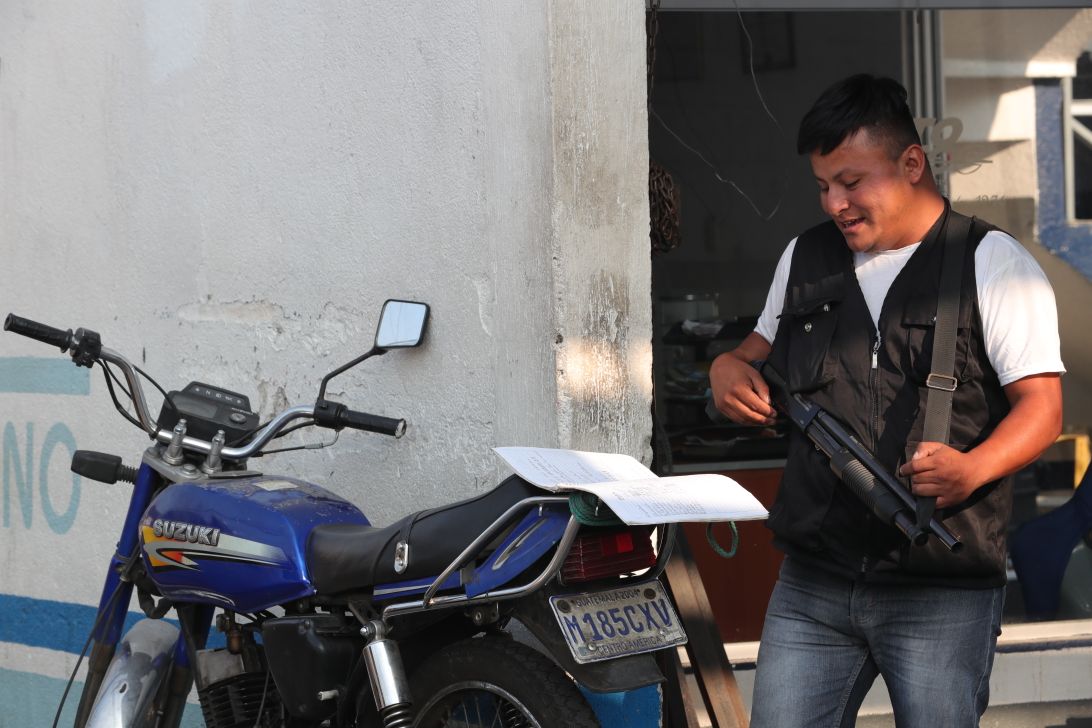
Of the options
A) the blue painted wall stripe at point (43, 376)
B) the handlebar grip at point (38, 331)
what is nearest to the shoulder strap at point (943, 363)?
the handlebar grip at point (38, 331)

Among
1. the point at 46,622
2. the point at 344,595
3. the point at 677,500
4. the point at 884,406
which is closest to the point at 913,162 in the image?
the point at 884,406

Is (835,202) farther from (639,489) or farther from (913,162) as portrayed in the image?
(639,489)

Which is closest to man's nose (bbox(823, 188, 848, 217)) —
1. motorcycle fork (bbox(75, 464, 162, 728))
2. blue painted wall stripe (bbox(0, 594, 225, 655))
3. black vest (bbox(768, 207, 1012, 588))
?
black vest (bbox(768, 207, 1012, 588))

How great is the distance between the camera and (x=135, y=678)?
3188mm

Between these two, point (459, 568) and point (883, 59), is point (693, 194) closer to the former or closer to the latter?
point (883, 59)

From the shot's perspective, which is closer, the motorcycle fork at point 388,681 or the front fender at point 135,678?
the motorcycle fork at point 388,681

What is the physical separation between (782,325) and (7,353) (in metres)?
3.32

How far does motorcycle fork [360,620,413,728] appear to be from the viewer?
255cm

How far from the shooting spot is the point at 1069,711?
14.9 feet

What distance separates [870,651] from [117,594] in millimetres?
1773

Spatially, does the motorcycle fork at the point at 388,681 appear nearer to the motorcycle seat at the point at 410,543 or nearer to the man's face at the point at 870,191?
the motorcycle seat at the point at 410,543

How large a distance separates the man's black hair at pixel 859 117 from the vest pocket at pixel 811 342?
1.04 ft

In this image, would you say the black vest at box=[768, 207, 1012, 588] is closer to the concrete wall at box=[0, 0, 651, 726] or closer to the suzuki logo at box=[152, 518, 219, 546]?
the concrete wall at box=[0, 0, 651, 726]

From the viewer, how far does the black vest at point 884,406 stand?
2551 mm
